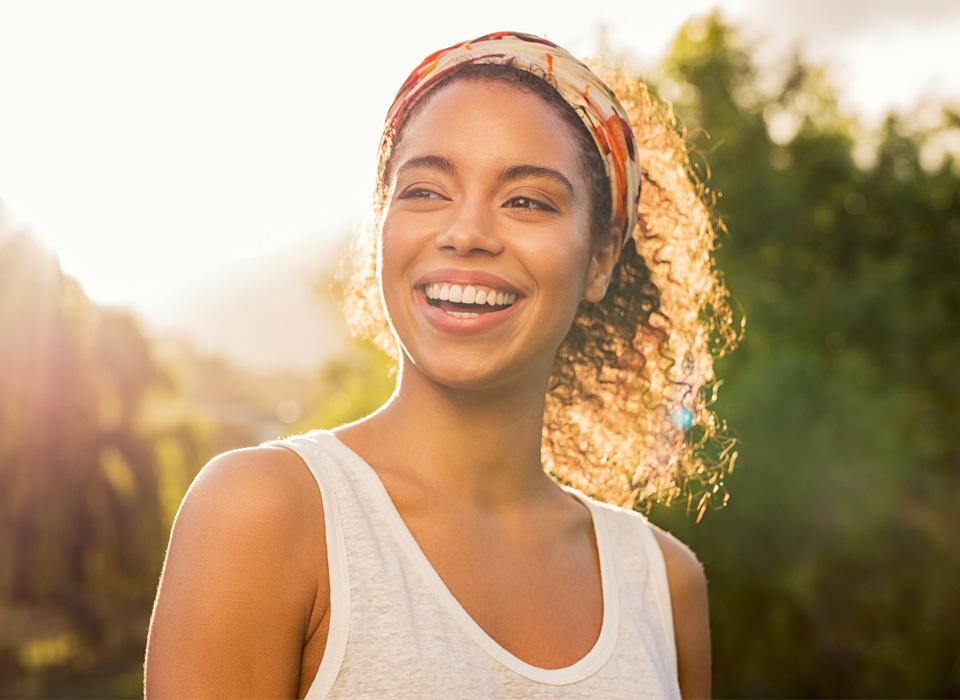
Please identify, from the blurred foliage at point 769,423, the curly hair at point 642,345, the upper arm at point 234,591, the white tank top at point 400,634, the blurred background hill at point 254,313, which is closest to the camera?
the upper arm at point 234,591

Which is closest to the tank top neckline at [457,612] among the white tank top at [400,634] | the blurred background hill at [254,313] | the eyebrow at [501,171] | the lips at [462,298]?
the white tank top at [400,634]

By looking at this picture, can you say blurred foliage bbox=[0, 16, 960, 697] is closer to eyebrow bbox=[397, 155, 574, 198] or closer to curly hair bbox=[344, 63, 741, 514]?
curly hair bbox=[344, 63, 741, 514]

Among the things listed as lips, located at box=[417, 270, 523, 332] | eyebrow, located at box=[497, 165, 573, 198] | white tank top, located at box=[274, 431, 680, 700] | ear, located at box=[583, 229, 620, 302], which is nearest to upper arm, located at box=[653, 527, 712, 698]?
white tank top, located at box=[274, 431, 680, 700]

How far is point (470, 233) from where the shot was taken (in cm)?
183

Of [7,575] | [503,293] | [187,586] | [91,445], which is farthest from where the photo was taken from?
[91,445]

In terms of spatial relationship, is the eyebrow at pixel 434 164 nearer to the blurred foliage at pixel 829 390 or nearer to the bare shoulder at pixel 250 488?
the bare shoulder at pixel 250 488

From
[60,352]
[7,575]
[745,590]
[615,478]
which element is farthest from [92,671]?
[615,478]

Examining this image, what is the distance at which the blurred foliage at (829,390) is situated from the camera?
45.3 ft

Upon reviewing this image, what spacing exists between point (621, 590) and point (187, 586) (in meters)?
0.99

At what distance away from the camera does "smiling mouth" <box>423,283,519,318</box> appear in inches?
72.8

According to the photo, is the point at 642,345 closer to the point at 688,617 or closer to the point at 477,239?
the point at 688,617

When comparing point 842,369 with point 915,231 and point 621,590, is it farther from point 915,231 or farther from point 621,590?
point 621,590

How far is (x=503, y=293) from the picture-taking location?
189cm

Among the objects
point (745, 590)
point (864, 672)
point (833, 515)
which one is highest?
point (833, 515)
